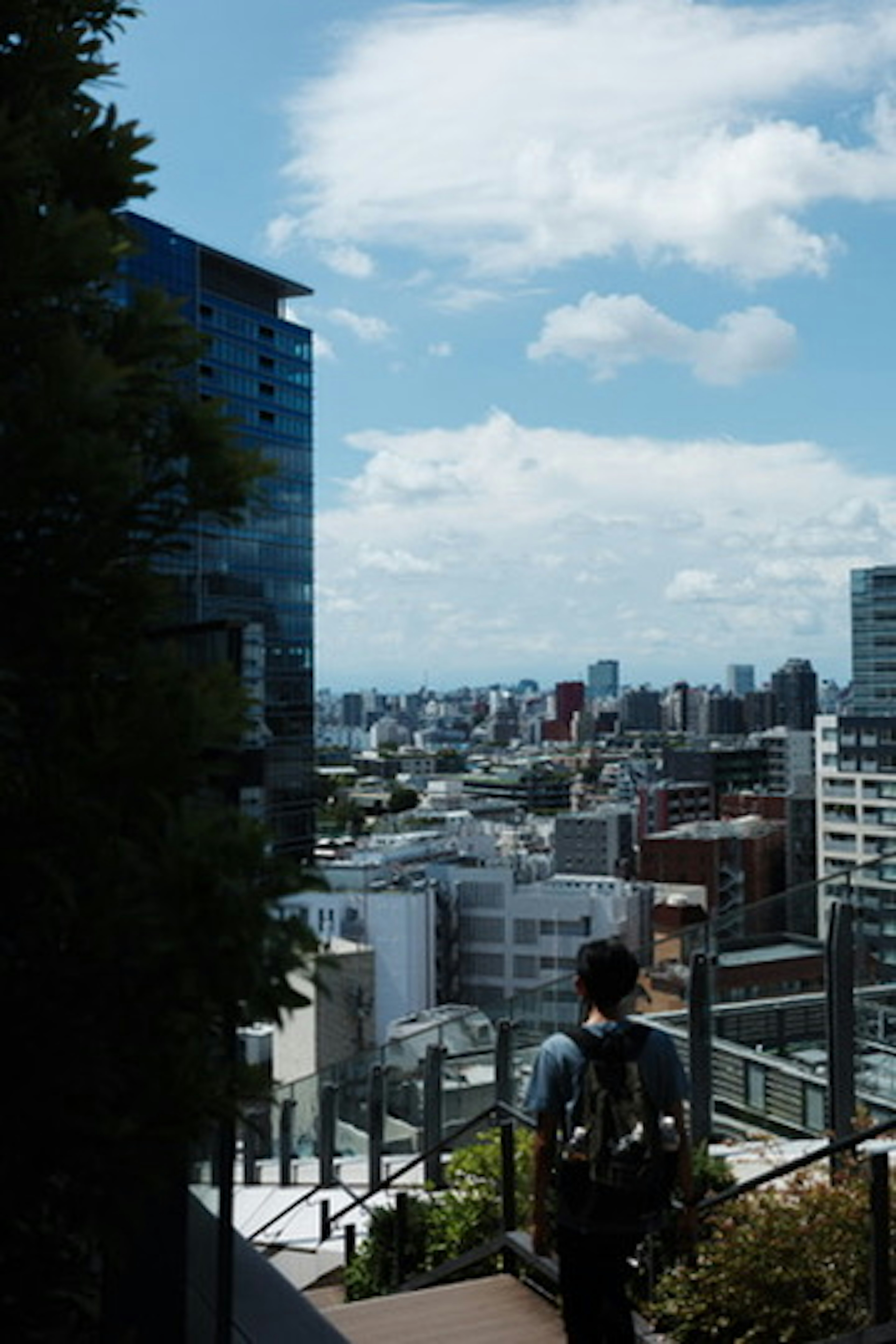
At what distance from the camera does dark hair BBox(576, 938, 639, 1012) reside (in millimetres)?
2918

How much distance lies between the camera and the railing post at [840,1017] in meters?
4.35

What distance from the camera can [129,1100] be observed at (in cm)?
149

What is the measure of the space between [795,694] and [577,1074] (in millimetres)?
186718

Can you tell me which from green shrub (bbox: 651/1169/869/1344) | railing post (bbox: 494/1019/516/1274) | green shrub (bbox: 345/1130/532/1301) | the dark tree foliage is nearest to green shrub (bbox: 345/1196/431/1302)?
green shrub (bbox: 345/1130/532/1301)

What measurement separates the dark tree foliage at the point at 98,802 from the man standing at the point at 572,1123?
1.37m

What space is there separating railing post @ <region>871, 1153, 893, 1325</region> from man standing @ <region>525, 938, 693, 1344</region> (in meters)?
0.62

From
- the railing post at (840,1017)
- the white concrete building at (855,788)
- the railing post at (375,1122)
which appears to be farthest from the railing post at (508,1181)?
the white concrete building at (855,788)

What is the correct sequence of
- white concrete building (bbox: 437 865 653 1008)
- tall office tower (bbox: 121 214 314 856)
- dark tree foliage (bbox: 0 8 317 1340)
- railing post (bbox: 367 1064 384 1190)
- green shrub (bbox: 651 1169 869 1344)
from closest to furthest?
1. dark tree foliage (bbox: 0 8 317 1340)
2. green shrub (bbox: 651 1169 869 1344)
3. railing post (bbox: 367 1064 384 1190)
4. tall office tower (bbox: 121 214 314 856)
5. white concrete building (bbox: 437 865 653 1008)

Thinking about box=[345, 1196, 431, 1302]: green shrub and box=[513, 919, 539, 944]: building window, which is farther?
box=[513, 919, 539, 944]: building window

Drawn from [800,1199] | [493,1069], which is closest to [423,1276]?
[493,1069]

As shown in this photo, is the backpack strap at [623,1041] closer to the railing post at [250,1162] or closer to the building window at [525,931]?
the railing post at [250,1162]

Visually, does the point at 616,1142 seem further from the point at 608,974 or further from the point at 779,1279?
the point at 779,1279

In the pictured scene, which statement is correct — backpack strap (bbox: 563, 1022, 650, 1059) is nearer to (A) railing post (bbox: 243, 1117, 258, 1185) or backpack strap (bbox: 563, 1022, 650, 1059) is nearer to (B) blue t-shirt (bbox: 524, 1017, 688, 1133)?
(B) blue t-shirt (bbox: 524, 1017, 688, 1133)

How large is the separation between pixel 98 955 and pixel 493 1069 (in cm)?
431
